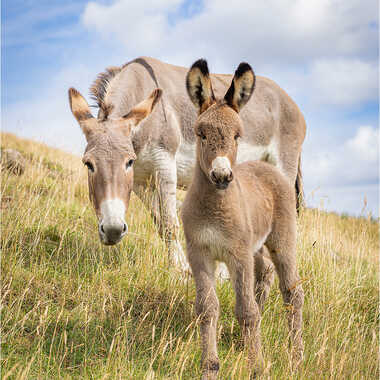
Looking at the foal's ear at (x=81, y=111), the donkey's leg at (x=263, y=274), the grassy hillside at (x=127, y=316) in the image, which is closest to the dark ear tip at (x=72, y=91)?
the foal's ear at (x=81, y=111)

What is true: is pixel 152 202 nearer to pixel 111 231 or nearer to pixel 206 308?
pixel 111 231

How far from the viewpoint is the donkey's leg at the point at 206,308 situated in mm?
3045

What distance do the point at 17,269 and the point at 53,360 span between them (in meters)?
1.58

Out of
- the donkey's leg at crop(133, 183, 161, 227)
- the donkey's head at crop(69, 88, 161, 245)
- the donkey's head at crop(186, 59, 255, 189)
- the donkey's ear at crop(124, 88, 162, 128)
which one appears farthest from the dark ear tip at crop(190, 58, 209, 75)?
the donkey's leg at crop(133, 183, 161, 227)

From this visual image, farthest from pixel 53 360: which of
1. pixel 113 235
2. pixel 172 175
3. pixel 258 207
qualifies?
pixel 172 175

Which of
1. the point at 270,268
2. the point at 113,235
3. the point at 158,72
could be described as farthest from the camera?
the point at 158,72

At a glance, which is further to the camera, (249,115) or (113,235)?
(249,115)

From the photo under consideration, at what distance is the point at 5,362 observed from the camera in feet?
10.3

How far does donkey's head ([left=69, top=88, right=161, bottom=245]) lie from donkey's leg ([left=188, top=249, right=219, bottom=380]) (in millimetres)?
806

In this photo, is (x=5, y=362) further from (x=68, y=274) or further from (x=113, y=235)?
(x=68, y=274)

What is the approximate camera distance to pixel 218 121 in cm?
312

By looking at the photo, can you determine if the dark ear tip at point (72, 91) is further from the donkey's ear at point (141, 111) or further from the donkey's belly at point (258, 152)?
the donkey's belly at point (258, 152)

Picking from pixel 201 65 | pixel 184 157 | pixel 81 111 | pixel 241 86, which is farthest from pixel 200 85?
pixel 184 157

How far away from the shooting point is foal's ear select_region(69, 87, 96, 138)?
425cm
